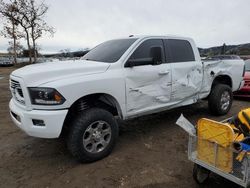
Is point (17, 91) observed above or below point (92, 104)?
above

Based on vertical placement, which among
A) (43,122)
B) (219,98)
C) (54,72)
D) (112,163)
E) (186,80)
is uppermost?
(54,72)

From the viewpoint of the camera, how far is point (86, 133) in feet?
11.7

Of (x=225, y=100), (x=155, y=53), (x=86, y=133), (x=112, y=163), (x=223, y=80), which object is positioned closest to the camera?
(x=86, y=133)

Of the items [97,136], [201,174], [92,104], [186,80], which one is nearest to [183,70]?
[186,80]

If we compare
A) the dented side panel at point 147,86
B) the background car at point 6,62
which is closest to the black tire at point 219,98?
the dented side panel at point 147,86

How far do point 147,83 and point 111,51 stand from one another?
918mm

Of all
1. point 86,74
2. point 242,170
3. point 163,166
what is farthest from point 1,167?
point 242,170

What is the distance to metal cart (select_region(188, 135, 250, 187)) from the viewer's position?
2.46 m

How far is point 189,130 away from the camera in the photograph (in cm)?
293

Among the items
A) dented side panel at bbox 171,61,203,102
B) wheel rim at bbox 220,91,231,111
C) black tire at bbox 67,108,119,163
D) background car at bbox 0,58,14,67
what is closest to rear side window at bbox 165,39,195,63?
dented side panel at bbox 171,61,203,102

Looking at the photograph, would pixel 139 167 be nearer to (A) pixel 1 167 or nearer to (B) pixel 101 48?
(A) pixel 1 167

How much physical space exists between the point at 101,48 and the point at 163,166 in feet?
8.78

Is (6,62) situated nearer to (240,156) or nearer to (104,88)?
(104,88)

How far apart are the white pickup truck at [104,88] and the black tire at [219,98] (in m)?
0.31
